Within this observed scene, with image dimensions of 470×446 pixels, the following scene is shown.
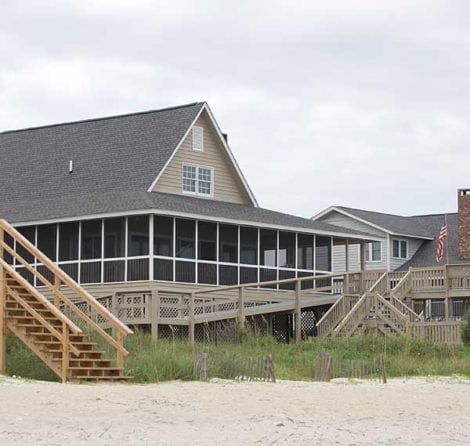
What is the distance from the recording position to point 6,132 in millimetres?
49219

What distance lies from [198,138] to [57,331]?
20192 millimetres

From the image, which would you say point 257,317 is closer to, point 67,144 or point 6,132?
point 67,144

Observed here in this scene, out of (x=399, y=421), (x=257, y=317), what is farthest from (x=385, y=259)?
(x=399, y=421)

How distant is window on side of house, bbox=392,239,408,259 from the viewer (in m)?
60.5

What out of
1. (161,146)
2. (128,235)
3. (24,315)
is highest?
(161,146)

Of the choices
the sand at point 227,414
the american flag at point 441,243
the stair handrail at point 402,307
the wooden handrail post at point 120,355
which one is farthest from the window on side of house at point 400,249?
the wooden handrail post at point 120,355

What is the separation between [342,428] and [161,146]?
26299 millimetres

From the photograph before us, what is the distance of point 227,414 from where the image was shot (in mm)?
17562

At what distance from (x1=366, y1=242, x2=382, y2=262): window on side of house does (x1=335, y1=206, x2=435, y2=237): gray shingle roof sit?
106 centimetres

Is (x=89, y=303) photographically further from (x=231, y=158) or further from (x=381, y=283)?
(x=231, y=158)

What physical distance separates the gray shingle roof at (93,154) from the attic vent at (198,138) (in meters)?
0.59

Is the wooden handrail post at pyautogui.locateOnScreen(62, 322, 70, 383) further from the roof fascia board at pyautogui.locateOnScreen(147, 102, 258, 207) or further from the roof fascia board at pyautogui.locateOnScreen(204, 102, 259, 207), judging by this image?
the roof fascia board at pyautogui.locateOnScreen(204, 102, 259, 207)

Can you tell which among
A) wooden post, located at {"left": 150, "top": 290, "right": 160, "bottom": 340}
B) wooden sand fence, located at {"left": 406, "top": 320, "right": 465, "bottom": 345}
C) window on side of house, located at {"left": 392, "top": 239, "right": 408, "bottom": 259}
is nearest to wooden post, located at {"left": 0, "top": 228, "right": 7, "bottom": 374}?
wooden post, located at {"left": 150, "top": 290, "right": 160, "bottom": 340}

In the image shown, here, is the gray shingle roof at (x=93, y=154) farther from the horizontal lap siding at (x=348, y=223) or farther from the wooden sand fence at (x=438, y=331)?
the horizontal lap siding at (x=348, y=223)
